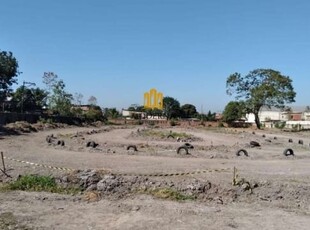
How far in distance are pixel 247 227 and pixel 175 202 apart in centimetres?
271

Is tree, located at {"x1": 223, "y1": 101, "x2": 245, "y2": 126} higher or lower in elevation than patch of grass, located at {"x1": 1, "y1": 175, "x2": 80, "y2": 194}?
higher

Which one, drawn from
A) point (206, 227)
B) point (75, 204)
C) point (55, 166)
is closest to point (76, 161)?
point (55, 166)

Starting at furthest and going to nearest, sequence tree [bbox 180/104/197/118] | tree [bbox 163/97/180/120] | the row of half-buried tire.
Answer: tree [bbox 180/104/197/118], tree [bbox 163/97/180/120], the row of half-buried tire

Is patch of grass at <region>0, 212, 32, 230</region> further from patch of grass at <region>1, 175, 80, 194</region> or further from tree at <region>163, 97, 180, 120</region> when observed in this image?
tree at <region>163, 97, 180, 120</region>

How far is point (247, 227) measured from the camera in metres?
9.54

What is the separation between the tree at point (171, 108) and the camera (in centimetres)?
11838

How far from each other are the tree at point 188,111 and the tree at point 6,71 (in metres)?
57.8

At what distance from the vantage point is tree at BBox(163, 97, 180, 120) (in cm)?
11838

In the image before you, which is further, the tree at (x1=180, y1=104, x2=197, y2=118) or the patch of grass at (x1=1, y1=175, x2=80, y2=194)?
the tree at (x1=180, y1=104, x2=197, y2=118)

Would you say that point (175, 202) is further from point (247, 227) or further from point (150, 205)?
point (247, 227)

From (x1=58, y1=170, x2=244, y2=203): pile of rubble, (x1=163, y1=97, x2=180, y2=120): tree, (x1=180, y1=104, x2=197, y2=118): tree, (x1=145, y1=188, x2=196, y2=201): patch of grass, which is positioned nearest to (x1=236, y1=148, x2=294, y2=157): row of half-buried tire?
(x1=58, y1=170, x2=244, y2=203): pile of rubble

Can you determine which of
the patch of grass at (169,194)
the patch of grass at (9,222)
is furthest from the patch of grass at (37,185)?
the patch of grass at (9,222)

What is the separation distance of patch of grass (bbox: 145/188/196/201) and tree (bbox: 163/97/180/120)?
103 metres

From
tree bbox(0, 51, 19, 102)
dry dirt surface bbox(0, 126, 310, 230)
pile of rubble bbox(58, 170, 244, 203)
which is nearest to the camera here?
dry dirt surface bbox(0, 126, 310, 230)
